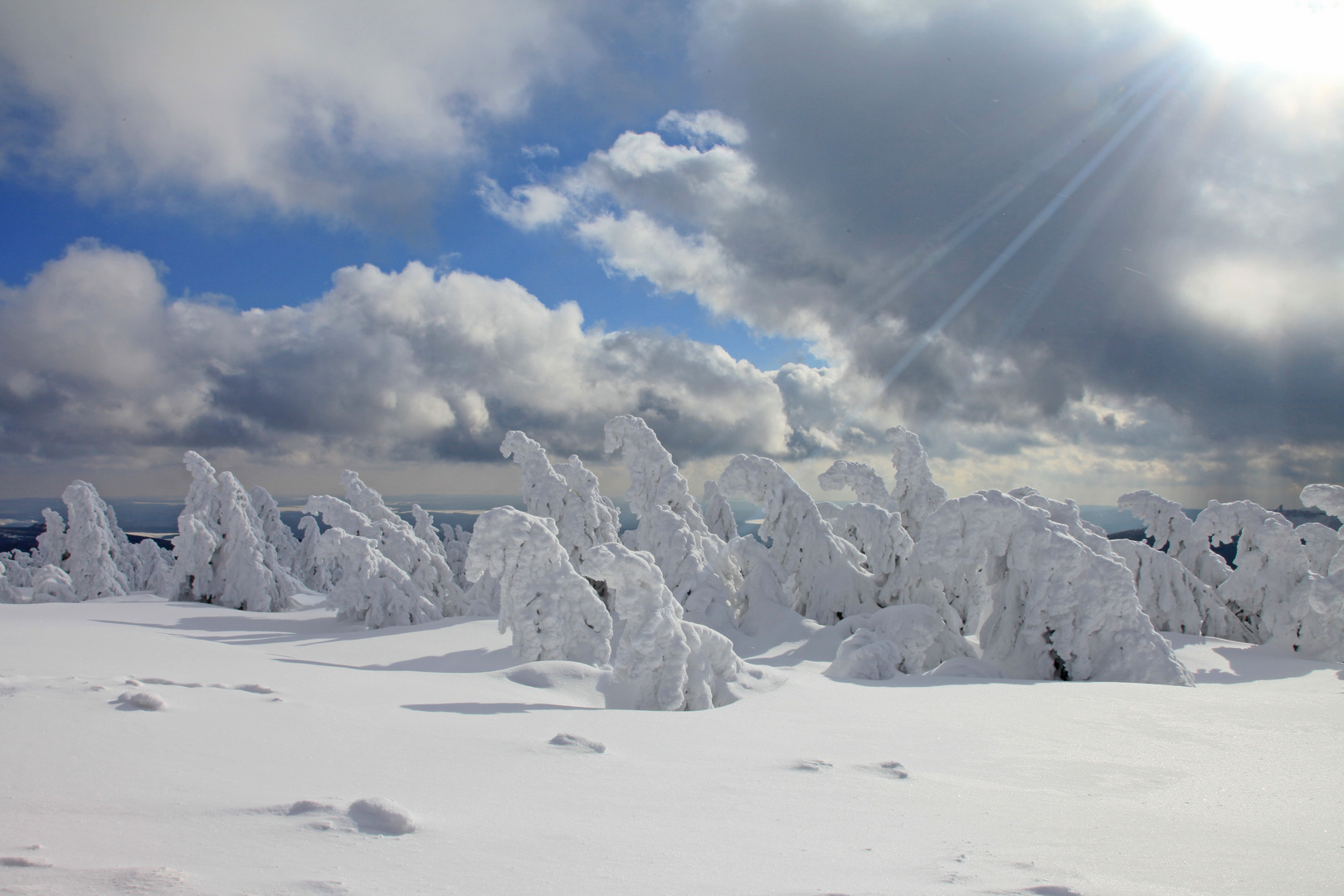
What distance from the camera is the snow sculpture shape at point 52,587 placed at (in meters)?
32.1

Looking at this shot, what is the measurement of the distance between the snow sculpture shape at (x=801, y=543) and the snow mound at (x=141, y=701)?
1863 centimetres

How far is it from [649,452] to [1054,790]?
19.8 meters

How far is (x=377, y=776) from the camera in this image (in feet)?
14.0

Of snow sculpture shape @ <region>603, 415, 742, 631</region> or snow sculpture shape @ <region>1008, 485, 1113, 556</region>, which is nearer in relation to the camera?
snow sculpture shape @ <region>1008, 485, 1113, 556</region>

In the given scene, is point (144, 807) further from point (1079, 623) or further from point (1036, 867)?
point (1079, 623)

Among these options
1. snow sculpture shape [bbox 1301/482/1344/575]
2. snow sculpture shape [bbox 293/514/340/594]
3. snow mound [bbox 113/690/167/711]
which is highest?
snow sculpture shape [bbox 1301/482/1344/575]

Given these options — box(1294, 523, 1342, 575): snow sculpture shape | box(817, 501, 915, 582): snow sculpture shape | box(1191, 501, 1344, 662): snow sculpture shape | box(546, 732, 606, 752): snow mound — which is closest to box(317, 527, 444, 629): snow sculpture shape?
box(817, 501, 915, 582): snow sculpture shape

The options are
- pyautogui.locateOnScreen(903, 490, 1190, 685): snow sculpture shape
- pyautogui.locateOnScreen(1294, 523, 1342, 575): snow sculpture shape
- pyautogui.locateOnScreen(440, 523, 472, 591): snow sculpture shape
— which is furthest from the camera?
pyautogui.locateOnScreen(440, 523, 472, 591): snow sculpture shape

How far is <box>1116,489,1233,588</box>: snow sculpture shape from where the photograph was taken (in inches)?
979

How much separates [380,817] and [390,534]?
85.0ft

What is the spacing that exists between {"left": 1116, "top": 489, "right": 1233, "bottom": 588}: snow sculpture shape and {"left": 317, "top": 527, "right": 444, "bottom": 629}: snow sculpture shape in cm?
2923

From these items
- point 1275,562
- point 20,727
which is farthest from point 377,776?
point 1275,562

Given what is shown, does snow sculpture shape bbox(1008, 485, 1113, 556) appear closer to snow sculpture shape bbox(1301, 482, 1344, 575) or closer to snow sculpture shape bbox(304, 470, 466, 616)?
snow sculpture shape bbox(1301, 482, 1344, 575)

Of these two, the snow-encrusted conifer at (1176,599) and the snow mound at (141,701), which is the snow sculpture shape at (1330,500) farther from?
the snow mound at (141,701)
